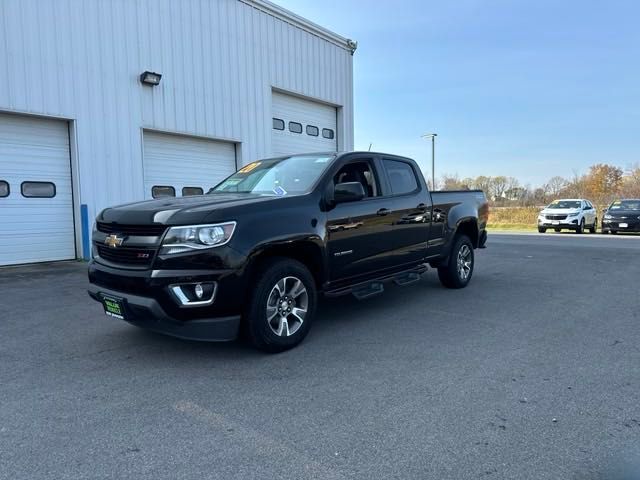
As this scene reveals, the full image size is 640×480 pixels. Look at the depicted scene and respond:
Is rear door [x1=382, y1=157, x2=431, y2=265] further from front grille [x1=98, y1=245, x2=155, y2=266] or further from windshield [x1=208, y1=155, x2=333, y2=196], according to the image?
front grille [x1=98, y1=245, x2=155, y2=266]

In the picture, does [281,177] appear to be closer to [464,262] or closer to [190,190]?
[464,262]

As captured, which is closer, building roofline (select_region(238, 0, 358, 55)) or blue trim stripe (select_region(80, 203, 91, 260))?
blue trim stripe (select_region(80, 203, 91, 260))

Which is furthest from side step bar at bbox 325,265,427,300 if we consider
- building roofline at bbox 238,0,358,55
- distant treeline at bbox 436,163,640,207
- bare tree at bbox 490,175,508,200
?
bare tree at bbox 490,175,508,200

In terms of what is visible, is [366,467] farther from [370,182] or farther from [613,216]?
[613,216]

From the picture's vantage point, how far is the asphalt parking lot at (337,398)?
8.84 feet

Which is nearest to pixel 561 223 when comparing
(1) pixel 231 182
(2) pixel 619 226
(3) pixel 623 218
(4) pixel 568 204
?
(4) pixel 568 204

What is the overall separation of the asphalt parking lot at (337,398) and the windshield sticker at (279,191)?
152 cm

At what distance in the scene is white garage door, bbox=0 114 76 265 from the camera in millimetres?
9703

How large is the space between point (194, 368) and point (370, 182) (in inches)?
118

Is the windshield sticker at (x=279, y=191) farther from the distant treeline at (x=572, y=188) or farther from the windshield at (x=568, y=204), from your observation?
the distant treeline at (x=572, y=188)

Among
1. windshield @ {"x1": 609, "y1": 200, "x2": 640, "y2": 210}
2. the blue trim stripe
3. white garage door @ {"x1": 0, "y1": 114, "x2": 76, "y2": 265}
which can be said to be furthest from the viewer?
windshield @ {"x1": 609, "y1": 200, "x2": 640, "y2": 210}

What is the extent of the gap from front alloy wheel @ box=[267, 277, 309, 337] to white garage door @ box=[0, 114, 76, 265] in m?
7.92

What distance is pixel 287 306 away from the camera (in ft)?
14.9

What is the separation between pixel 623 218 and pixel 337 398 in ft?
74.8
